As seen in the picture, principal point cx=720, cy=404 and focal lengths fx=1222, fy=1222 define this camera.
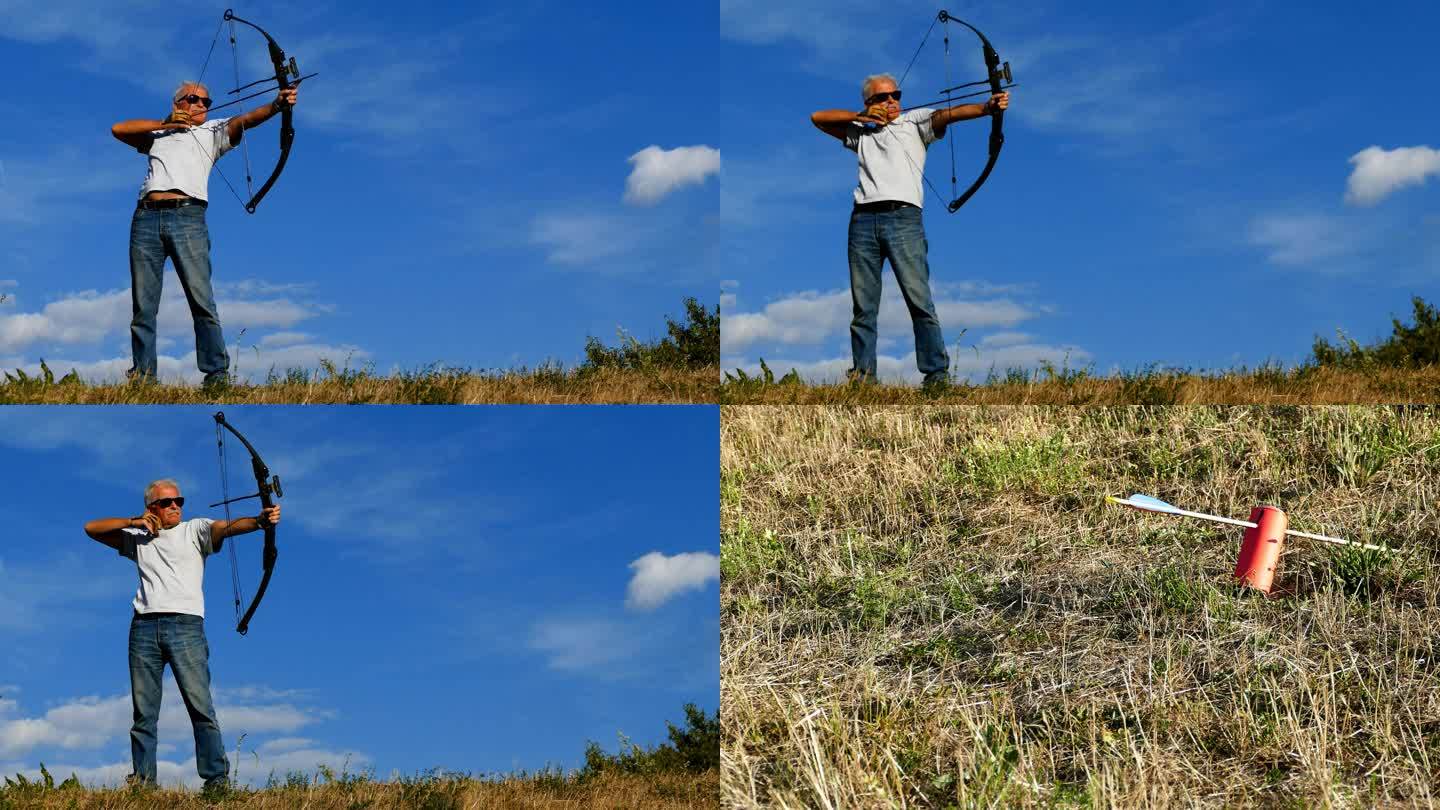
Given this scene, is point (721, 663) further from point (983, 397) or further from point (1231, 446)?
point (1231, 446)

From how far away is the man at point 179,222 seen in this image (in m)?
9.82

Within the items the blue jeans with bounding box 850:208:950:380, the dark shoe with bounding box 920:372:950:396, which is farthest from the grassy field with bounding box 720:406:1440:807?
the blue jeans with bounding box 850:208:950:380

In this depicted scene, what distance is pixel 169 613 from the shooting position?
8664 mm

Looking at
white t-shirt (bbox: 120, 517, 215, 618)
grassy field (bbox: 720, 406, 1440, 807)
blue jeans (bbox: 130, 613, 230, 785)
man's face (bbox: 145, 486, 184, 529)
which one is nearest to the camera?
grassy field (bbox: 720, 406, 1440, 807)

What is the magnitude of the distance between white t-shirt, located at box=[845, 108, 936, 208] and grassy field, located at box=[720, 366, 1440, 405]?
5.25 ft

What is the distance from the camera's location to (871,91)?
34.1ft

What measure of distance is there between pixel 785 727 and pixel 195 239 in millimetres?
6501

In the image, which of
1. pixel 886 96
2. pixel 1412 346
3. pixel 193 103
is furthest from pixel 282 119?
pixel 1412 346

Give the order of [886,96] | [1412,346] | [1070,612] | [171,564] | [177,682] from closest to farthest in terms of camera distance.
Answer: [1070,612] < [177,682] < [171,564] < [886,96] < [1412,346]

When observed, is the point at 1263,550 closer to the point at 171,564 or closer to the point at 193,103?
the point at 171,564

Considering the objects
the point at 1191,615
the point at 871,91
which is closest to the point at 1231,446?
the point at 1191,615

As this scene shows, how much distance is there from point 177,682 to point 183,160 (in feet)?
14.2

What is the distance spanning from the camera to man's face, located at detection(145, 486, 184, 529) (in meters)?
8.88

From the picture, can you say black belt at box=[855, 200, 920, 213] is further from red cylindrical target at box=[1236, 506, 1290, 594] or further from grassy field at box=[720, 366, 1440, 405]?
red cylindrical target at box=[1236, 506, 1290, 594]
